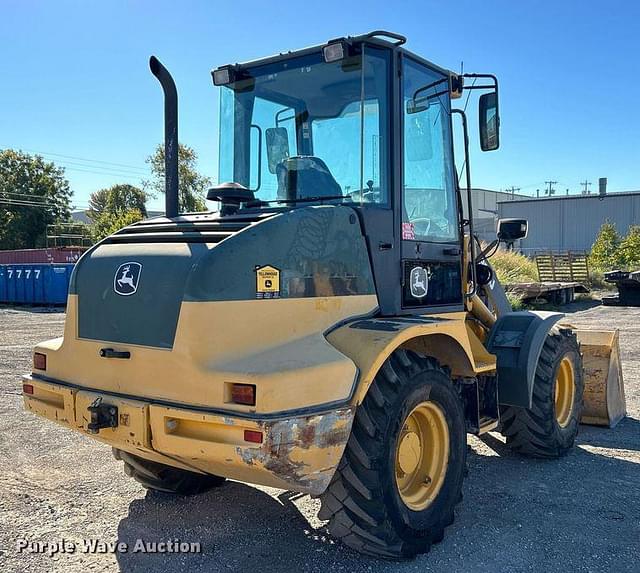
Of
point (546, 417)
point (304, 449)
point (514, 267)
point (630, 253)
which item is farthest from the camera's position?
point (630, 253)

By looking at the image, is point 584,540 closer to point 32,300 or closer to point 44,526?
point 44,526

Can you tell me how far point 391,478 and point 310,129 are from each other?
2317 mm

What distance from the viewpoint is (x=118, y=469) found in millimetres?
5008

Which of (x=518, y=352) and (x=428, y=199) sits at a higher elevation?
(x=428, y=199)

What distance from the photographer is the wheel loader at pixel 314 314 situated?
3006 millimetres

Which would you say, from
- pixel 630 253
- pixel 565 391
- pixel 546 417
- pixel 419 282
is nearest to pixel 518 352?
pixel 546 417

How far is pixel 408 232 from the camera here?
12.9 ft

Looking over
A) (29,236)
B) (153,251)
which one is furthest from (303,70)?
(29,236)

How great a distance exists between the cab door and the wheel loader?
0.05 ft

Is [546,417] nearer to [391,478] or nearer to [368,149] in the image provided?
[391,478]

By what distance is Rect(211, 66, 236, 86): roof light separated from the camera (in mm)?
4355

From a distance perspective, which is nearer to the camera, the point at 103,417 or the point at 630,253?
the point at 103,417

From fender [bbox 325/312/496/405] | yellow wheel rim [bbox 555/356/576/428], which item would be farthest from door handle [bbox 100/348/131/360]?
yellow wheel rim [bbox 555/356/576/428]

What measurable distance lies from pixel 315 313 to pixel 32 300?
2283 cm
